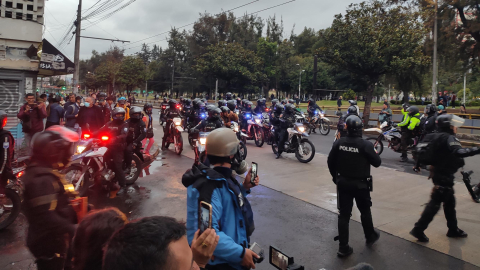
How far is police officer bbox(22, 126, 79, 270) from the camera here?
2773 mm

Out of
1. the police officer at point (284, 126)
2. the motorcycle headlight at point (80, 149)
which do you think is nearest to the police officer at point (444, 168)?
the motorcycle headlight at point (80, 149)

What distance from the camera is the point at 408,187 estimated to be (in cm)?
736

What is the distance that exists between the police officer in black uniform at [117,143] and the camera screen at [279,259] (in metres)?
5.37

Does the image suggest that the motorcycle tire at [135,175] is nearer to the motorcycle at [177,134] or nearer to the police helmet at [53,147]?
the motorcycle at [177,134]

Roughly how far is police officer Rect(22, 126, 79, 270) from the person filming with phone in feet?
4.25

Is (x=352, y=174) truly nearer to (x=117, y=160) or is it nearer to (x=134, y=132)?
(x=117, y=160)

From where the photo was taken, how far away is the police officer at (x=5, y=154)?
15.0ft

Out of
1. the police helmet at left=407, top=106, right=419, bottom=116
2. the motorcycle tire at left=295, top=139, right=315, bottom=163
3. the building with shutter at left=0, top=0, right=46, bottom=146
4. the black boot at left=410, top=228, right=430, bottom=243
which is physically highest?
the building with shutter at left=0, top=0, right=46, bottom=146

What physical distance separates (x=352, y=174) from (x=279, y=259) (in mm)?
2579

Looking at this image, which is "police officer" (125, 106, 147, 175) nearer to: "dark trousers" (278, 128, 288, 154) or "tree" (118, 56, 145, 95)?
"dark trousers" (278, 128, 288, 154)

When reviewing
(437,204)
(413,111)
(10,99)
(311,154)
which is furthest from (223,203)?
(10,99)

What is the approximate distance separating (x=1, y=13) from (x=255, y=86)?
40.1 meters

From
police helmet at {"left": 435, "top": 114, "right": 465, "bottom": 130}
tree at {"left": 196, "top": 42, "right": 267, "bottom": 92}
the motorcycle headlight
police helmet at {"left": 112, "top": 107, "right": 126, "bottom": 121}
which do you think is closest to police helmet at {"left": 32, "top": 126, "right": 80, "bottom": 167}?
the motorcycle headlight

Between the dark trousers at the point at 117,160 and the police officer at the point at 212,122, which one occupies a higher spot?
the police officer at the point at 212,122
